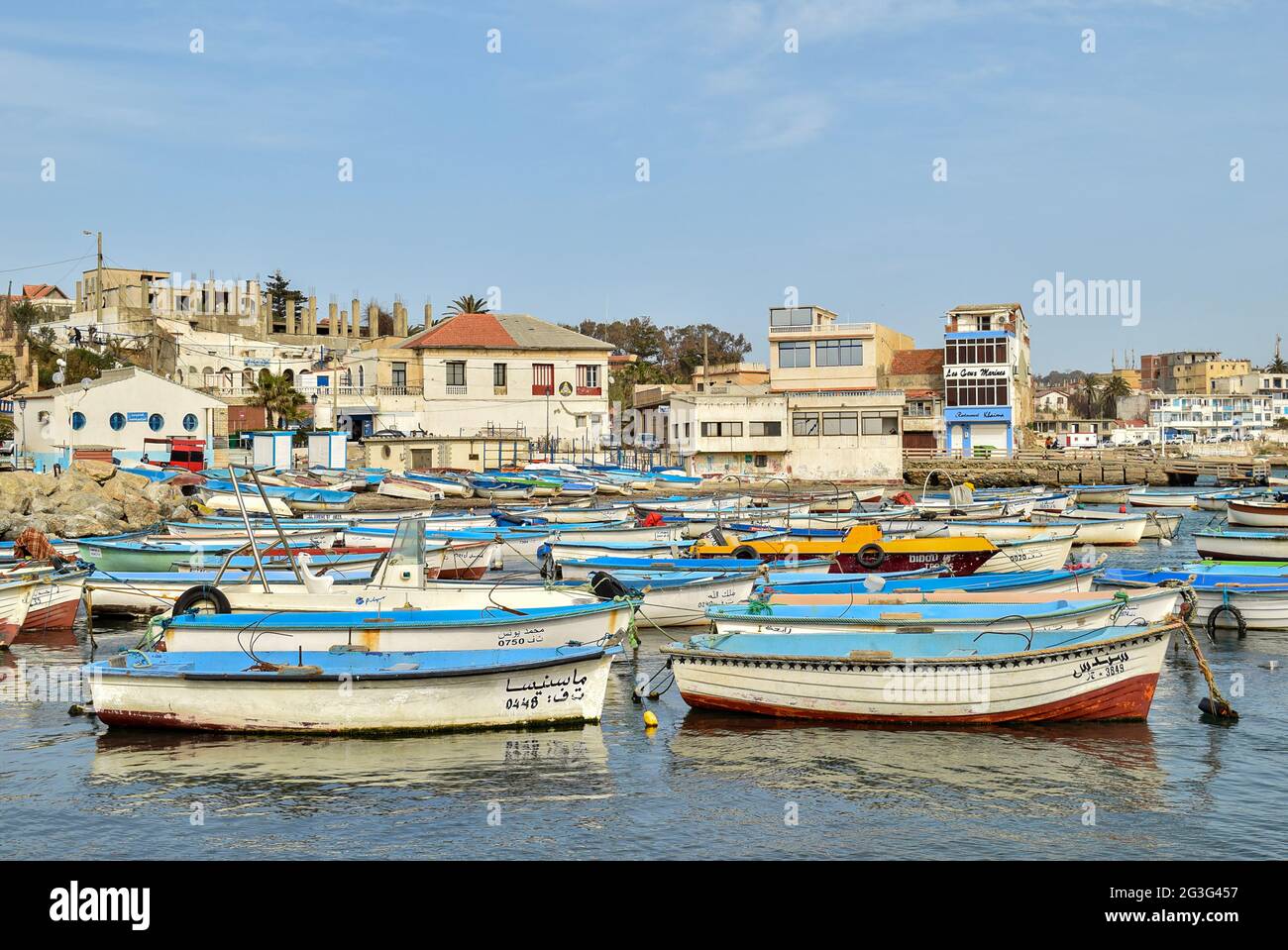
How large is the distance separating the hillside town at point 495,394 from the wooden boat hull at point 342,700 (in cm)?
4364

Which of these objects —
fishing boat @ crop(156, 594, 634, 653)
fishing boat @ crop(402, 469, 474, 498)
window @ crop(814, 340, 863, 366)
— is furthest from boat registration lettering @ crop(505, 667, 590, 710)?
window @ crop(814, 340, 863, 366)

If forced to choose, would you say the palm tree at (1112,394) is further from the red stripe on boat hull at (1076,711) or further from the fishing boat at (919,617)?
the red stripe on boat hull at (1076,711)

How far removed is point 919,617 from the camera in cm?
2003

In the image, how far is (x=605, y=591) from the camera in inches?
921

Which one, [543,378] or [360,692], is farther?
[543,378]

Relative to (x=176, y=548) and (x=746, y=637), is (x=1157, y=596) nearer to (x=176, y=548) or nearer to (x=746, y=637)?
(x=746, y=637)

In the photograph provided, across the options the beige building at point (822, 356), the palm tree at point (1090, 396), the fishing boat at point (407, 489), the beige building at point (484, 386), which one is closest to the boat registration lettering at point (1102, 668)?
the fishing boat at point (407, 489)

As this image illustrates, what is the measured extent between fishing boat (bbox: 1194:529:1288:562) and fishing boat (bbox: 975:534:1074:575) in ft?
16.7

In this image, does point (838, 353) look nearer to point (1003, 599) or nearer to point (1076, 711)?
point (1003, 599)

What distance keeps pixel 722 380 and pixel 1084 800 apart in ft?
265

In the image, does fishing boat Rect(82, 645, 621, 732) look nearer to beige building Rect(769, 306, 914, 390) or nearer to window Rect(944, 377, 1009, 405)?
beige building Rect(769, 306, 914, 390)

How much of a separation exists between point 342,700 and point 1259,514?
4292cm

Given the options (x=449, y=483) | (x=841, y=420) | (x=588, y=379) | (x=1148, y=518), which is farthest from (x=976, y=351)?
(x=449, y=483)

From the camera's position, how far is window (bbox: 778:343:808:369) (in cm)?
8281
